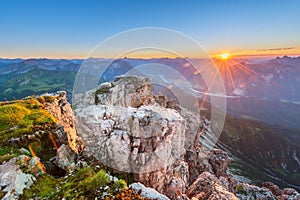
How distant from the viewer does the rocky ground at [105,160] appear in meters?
9.91

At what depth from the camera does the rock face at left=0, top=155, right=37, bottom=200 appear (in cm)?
968

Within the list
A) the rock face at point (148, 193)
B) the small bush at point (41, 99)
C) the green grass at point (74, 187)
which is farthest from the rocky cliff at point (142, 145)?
the rock face at point (148, 193)

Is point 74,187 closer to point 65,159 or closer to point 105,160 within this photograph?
point 65,159

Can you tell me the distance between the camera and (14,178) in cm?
1028

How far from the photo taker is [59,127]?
53.4ft

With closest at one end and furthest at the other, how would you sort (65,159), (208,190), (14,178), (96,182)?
(96,182)
(14,178)
(65,159)
(208,190)

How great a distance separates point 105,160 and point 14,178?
374 inches

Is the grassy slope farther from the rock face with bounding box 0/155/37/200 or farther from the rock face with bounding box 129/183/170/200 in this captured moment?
the rock face with bounding box 129/183/170/200

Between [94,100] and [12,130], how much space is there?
1195 inches

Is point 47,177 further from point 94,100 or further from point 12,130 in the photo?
point 94,100

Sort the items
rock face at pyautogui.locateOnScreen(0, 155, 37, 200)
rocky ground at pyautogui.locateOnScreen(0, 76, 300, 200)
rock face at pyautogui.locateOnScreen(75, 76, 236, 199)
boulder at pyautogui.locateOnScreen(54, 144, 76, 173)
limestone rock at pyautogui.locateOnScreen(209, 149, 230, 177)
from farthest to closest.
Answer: limestone rock at pyautogui.locateOnScreen(209, 149, 230, 177) → rock face at pyautogui.locateOnScreen(75, 76, 236, 199) → boulder at pyautogui.locateOnScreen(54, 144, 76, 173) → rocky ground at pyautogui.locateOnScreen(0, 76, 300, 200) → rock face at pyautogui.locateOnScreen(0, 155, 37, 200)

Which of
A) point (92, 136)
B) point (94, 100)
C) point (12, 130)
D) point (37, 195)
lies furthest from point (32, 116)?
point (94, 100)

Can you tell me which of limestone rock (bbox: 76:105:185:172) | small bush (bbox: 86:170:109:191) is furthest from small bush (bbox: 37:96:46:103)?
small bush (bbox: 86:170:109:191)

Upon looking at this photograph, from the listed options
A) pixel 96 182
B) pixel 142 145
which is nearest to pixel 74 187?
pixel 96 182
